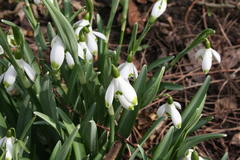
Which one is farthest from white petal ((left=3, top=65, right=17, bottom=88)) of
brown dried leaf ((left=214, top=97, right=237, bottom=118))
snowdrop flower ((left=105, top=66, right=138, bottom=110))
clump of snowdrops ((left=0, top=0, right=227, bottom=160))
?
brown dried leaf ((left=214, top=97, right=237, bottom=118))

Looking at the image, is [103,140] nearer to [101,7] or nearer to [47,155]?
[47,155]

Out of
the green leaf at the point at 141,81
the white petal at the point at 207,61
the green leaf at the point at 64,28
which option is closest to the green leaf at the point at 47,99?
the green leaf at the point at 64,28

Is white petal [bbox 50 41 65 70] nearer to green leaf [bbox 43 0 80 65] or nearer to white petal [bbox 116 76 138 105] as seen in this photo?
green leaf [bbox 43 0 80 65]

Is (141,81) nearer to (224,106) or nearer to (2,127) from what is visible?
(2,127)

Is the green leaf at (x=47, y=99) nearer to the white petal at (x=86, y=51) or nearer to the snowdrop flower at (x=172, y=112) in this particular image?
the white petal at (x=86, y=51)

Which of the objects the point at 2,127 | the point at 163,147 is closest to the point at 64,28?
the point at 2,127

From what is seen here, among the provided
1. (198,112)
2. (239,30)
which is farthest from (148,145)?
(239,30)
